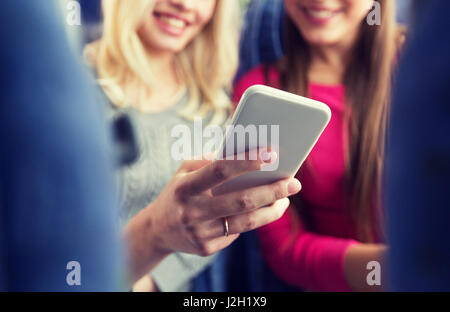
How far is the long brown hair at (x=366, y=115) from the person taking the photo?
85 centimetres

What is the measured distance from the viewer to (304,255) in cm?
90

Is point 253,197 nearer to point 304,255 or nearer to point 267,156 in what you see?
point 267,156

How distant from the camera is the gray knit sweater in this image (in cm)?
85

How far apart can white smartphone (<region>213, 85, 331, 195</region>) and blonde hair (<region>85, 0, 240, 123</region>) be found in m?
0.25

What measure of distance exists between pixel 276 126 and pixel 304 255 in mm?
376

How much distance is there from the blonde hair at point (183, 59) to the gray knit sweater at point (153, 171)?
0.09ft

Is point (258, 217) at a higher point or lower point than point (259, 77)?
lower

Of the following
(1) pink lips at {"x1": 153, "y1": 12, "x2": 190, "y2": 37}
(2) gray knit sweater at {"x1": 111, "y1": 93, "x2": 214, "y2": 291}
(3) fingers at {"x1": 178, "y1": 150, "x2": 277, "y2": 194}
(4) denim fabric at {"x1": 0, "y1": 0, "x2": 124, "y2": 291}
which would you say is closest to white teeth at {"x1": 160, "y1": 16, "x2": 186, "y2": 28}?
(1) pink lips at {"x1": 153, "y1": 12, "x2": 190, "y2": 37}

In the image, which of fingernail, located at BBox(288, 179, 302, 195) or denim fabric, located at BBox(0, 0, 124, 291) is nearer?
denim fabric, located at BBox(0, 0, 124, 291)

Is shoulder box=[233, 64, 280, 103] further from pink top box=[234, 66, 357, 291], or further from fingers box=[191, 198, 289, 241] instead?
fingers box=[191, 198, 289, 241]

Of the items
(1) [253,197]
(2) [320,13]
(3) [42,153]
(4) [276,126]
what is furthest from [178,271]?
(3) [42,153]

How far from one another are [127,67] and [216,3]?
19 cm

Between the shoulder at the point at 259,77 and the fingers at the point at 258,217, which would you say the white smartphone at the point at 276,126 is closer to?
the fingers at the point at 258,217

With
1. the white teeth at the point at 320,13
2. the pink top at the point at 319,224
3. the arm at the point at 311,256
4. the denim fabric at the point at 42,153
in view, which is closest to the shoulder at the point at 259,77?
the pink top at the point at 319,224
